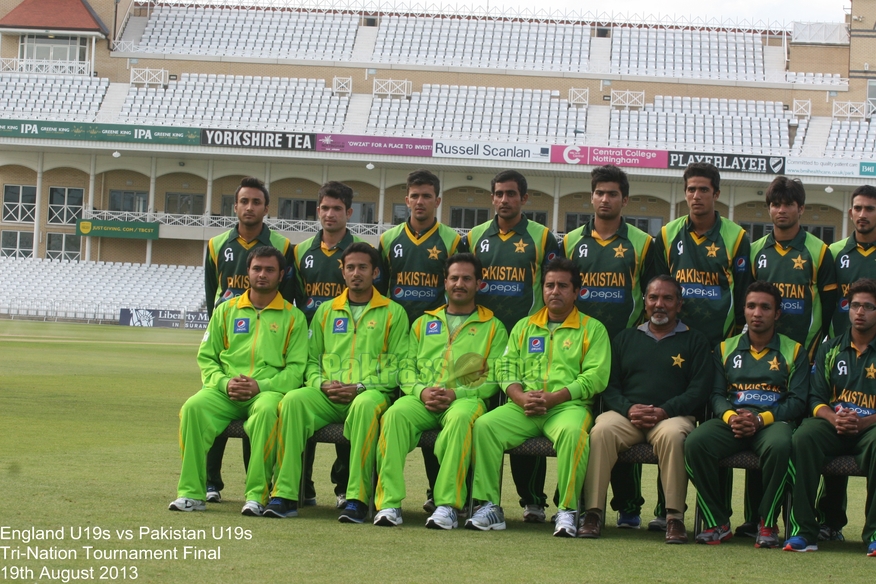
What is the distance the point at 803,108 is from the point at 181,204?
27.4m

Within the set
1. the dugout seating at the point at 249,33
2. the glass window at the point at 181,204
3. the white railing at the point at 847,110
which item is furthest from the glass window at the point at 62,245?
the white railing at the point at 847,110

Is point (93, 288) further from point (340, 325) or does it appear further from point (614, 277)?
point (614, 277)

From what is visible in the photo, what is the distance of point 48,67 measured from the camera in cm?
4569

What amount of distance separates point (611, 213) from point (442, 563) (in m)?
3.01

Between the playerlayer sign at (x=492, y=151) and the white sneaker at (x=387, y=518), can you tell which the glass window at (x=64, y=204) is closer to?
the playerlayer sign at (x=492, y=151)

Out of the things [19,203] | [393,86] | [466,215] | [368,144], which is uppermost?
[393,86]

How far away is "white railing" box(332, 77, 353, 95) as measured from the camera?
4478 centimetres

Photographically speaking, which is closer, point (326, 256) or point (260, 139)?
point (326, 256)

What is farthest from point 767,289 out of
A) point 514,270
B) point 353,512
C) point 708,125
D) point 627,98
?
point 627,98

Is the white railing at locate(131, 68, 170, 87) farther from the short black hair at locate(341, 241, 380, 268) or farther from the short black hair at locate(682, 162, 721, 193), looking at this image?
the short black hair at locate(682, 162, 721, 193)

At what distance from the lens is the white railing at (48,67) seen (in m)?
45.6

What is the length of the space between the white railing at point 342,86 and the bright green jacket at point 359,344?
3905 cm

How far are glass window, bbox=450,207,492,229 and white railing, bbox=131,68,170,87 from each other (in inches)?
562

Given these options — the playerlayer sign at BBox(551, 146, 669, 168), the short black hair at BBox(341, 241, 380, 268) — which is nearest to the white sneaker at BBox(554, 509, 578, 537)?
the short black hair at BBox(341, 241, 380, 268)
